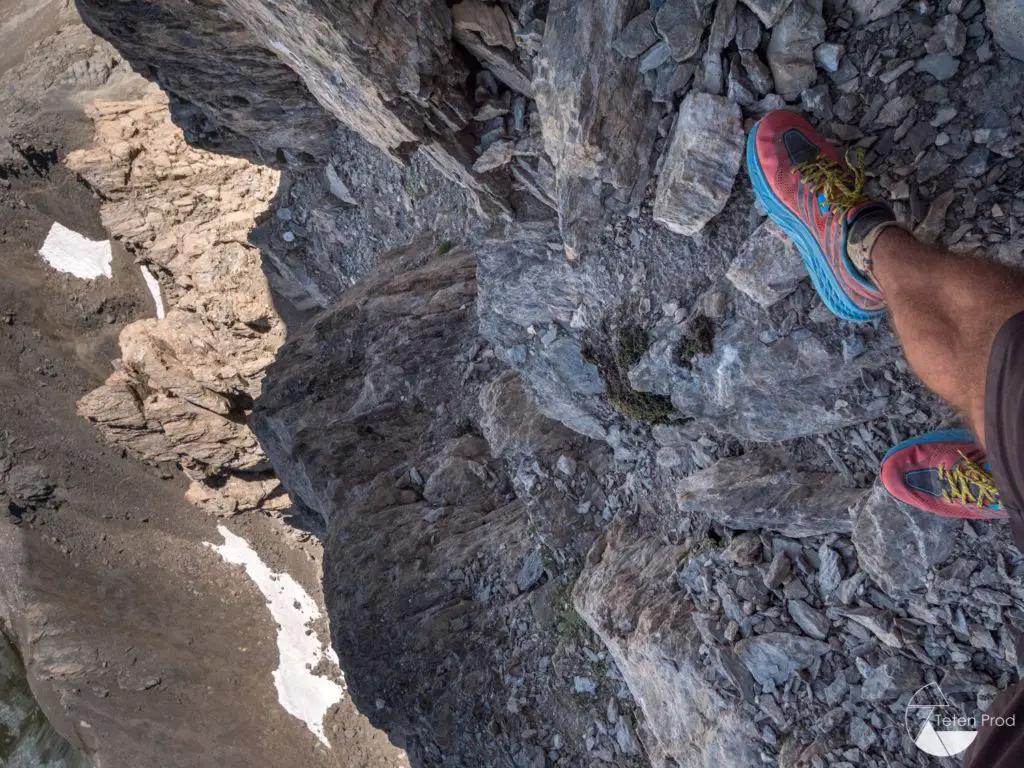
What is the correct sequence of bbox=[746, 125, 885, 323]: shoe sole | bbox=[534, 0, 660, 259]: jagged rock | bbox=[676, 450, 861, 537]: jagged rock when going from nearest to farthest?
bbox=[746, 125, 885, 323]: shoe sole → bbox=[534, 0, 660, 259]: jagged rock → bbox=[676, 450, 861, 537]: jagged rock

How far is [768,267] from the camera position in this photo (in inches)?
175

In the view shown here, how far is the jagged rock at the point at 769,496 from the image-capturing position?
462 cm

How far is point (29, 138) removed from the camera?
1733 cm

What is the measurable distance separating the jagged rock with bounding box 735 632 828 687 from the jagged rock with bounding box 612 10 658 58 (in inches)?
170

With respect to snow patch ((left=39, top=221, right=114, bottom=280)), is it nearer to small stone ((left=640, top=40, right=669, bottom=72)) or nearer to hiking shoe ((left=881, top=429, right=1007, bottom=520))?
small stone ((left=640, top=40, right=669, bottom=72))

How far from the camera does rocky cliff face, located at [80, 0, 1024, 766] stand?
3900mm

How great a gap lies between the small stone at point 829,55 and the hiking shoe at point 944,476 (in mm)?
2362

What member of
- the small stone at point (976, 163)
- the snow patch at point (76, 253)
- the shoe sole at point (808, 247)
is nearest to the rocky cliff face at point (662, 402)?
the small stone at point (976, 163)

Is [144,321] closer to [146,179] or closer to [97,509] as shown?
[146,179]

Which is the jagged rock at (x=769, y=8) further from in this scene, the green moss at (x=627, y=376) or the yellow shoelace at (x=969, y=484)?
the yellow shoelace at (x=969, y=484)

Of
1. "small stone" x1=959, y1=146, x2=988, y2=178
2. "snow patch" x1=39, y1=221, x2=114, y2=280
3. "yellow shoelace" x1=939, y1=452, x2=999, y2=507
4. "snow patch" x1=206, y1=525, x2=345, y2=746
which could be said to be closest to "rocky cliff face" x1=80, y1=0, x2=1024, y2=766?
"small stone" x1=959, y1=146, x2=988, y2=178

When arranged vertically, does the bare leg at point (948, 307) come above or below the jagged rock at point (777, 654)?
above

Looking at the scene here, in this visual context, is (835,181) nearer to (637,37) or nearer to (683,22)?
(683,22)

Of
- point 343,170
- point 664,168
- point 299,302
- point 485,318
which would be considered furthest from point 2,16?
point 664,168
